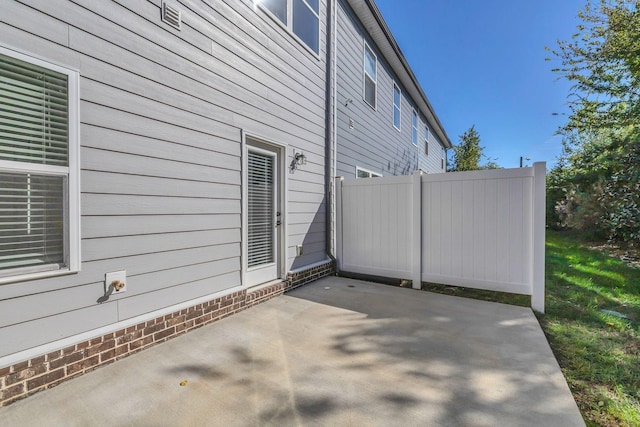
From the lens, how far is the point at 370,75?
7.32 m

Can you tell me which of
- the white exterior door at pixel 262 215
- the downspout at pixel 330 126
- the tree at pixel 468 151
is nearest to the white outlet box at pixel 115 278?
the white exterior door at pixel 262 215

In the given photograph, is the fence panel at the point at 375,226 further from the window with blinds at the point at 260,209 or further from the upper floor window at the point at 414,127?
the upper floor window at the point at 414,127

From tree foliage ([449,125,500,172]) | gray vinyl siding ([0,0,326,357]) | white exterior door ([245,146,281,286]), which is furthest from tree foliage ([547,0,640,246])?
tree foliage ([449,125,500,172])

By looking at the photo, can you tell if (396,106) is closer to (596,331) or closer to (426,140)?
(426,140)

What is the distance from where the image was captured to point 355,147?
21.5ft

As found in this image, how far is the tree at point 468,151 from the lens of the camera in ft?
66.8

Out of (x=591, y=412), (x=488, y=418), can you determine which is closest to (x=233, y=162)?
(x=488, y=418)

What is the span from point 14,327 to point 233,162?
7.46 feet

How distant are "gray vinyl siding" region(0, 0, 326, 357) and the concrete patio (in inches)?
19.4

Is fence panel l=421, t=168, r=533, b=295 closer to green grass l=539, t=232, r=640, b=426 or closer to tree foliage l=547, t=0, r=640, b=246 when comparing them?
green grass l=539, t=232, r=640, b=426

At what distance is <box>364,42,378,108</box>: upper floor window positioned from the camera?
704cm

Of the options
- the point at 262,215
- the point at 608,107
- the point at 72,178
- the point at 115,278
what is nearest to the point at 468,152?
the point at 608,107

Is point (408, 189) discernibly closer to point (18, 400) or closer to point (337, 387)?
point (337, 387)

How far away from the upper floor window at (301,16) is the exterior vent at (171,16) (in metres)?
1.48
